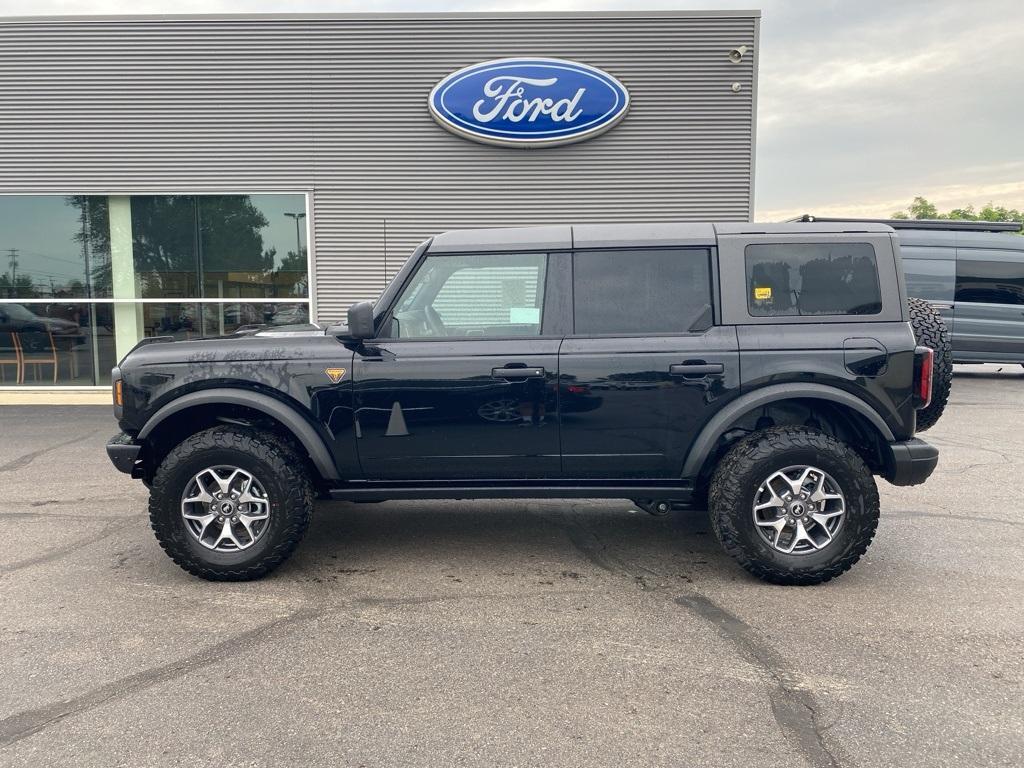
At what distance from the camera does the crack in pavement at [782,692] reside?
2.56 metres

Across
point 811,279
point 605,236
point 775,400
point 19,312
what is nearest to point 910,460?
point 775,400

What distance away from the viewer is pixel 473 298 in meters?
4.18

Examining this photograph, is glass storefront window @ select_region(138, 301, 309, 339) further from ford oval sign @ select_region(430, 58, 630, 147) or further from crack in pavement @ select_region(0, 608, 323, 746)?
crack in pavement @ select_region(0, 608, 323, 746)

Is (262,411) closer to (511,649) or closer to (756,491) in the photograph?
(511,649)

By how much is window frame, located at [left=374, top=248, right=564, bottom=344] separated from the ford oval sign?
8.15 meters

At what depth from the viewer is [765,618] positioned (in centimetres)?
362

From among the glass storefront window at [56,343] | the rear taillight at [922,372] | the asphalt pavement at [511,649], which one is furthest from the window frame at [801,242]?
the glass storefront window at [56,343]

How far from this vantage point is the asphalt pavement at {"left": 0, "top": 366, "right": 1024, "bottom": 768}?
2596 mm

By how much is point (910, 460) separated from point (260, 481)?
11.4ft

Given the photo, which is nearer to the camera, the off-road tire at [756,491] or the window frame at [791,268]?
the off-road tire at [756,491]

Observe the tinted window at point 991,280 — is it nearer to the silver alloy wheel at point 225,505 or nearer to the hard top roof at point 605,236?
the hard top roof at point 605,236

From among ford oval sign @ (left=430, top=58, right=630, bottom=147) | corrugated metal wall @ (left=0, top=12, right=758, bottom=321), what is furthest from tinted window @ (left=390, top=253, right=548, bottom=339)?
ford oval sign @ (left=430, top=58, right=630, bottom=147)

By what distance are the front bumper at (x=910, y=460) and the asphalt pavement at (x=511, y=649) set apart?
0.58 meters

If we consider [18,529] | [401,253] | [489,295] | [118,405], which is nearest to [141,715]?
[118,405]
